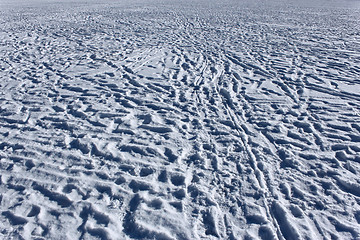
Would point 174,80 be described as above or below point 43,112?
above

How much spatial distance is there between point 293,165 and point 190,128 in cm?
199

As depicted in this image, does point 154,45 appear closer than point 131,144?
No

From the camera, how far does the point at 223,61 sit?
9188 mm

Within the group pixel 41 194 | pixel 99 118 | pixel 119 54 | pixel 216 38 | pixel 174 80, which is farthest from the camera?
pixel 216 38

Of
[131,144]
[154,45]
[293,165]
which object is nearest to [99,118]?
[131,144]

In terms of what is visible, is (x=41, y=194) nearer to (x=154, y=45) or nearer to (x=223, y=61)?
(x=223, y=61)

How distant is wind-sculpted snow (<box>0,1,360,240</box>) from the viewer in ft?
10.5

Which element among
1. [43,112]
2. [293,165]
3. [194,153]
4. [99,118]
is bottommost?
[43,112]

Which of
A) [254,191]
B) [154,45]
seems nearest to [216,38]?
[154,45]

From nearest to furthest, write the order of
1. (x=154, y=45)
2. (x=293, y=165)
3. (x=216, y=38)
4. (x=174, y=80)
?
(x=293, y=165)
(x=174, y=80)
(x=154, y=45)
(x=216, y=38)

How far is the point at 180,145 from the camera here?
4.57 metres

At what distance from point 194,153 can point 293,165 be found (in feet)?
5.32

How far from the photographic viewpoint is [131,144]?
15.0ft

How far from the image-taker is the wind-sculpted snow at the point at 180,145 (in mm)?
3207
